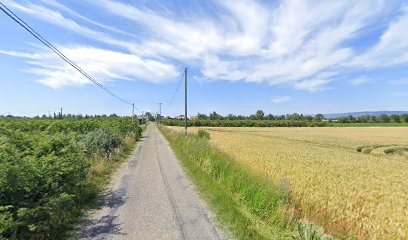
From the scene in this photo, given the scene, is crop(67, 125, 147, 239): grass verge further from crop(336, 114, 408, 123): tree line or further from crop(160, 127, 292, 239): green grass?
crop(336, 114, 408, 123): tree line

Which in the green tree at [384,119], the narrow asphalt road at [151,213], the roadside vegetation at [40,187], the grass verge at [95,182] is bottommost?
the narrow asphalt road at [151,213]

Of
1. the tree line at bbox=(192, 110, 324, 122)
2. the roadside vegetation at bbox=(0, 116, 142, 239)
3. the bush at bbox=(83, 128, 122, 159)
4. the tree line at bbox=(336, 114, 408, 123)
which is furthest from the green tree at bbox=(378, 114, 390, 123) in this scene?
the roadside vegetation at bbox=(0, 116, 142, 239)

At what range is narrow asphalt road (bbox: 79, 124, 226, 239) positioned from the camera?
5.51m

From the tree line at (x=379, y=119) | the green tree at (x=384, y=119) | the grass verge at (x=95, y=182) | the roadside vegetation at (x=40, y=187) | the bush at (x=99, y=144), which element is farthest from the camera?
the green tree at (x=384, y=119)

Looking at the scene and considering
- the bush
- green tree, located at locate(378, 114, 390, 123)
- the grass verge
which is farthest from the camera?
green tree, located at locate(378, 114, 390, 123)

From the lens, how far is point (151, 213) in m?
6.71

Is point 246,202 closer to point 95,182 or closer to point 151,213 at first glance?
point 151,213

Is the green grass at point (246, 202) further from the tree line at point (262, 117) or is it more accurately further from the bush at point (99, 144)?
the tree line at point (262, 117)

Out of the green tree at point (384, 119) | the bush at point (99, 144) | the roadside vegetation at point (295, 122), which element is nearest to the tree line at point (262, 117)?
the roadside vegetation at point (295, 122)

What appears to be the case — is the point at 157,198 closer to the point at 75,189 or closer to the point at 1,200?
the point at 75,189

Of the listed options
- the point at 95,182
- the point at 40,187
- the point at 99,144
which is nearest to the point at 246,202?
the point at 40,187

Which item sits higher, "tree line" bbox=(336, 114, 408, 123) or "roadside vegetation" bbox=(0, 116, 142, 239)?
"tree line" bbox=(336, 114, 408, 123)

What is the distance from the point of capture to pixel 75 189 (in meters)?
7.64

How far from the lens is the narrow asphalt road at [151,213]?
5.51 metres
